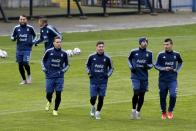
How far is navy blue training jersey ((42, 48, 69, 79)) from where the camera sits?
2108cm

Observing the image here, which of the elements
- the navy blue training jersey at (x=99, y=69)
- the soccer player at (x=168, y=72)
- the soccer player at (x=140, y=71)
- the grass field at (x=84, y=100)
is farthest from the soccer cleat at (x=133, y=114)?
the navy blue training jersey at (x=99, y=69)

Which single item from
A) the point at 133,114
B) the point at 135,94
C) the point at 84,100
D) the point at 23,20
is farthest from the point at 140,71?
the point at 23,20

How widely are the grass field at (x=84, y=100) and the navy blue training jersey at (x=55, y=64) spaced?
3.62ft

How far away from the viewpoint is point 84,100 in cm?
2412

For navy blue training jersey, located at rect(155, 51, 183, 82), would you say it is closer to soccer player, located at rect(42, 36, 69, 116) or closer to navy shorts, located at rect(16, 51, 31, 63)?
soccer player, located at rect(42, 36, 69, 116)

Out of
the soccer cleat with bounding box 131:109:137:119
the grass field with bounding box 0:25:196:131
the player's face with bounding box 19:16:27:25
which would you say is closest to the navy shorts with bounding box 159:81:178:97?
the grass field with bounding box 0:25:196:131

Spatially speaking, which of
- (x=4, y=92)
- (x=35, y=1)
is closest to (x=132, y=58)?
(x=4, y=92)

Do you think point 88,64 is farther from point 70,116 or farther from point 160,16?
point 160,16

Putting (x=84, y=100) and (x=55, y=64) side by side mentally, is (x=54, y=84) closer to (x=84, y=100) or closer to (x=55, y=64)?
(x=55, y=64)

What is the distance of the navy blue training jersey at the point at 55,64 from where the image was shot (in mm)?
21078

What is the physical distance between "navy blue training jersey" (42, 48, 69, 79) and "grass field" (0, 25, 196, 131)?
43.4 inches

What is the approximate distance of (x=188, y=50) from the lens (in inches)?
1487

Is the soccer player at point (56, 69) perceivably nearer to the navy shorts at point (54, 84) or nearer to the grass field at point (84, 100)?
the navy shorts at point (54, 84)

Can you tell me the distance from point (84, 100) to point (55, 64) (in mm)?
3274
